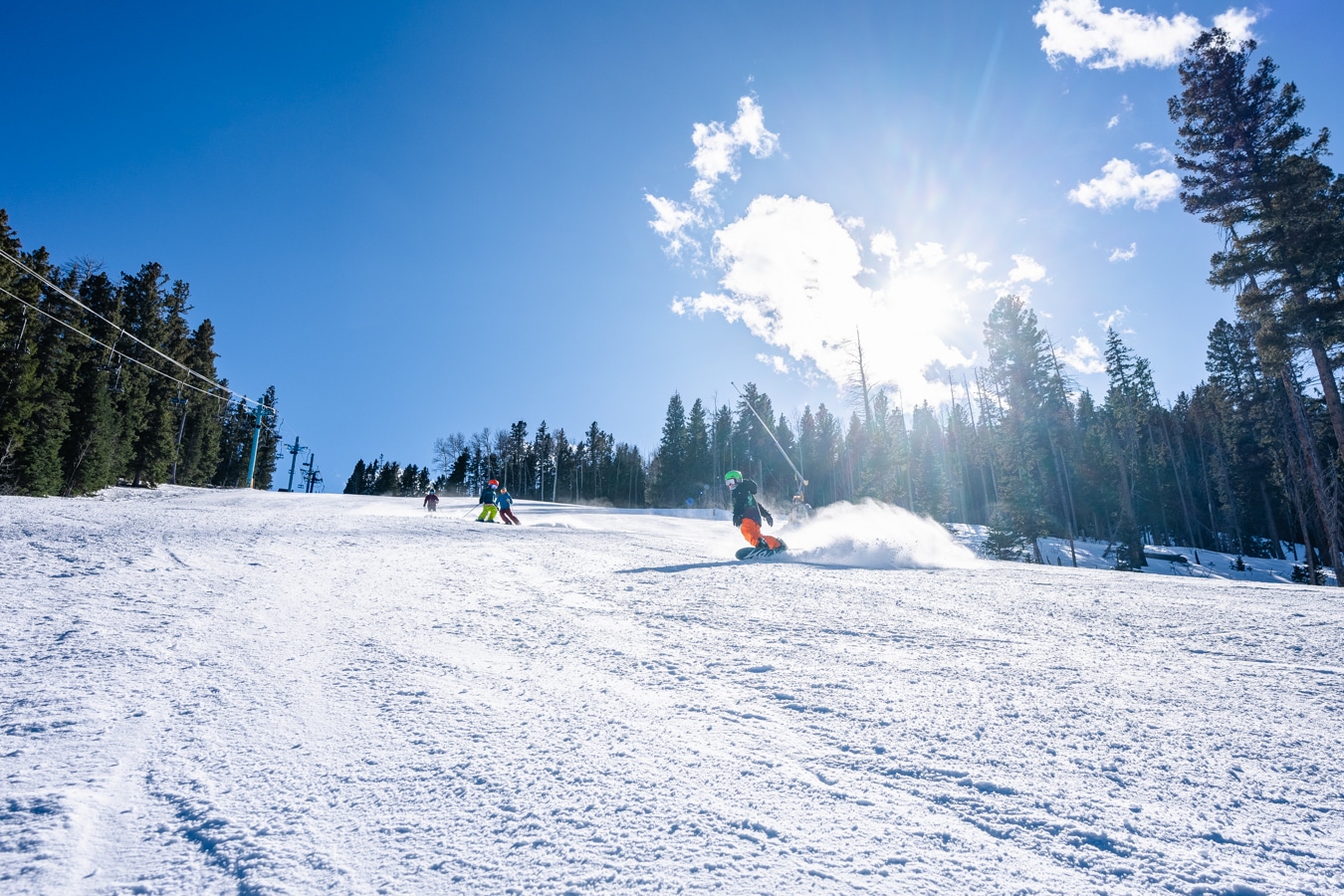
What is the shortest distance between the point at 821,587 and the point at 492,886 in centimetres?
545

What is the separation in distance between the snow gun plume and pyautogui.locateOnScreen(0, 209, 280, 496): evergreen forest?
1246 inches

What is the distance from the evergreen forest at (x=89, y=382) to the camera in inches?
919

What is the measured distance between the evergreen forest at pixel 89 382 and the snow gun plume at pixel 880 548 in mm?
31639

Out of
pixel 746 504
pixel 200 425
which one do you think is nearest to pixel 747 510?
pixel 746 504

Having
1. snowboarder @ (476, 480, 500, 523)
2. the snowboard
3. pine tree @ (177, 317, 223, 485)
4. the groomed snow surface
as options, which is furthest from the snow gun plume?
pine tree @ (177, 317, 223, 485)

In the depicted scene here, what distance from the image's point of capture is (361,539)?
946 cm

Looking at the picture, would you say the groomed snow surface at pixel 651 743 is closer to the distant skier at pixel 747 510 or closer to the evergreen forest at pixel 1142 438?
the distant skier at pixel 747 510

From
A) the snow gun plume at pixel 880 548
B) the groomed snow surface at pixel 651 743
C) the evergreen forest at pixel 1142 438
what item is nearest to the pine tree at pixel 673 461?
the evergreen forest at pixel 1142 438

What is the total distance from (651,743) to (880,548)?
26.5 feet

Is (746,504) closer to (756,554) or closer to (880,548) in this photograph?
(756,554)

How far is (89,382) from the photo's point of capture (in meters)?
27.4

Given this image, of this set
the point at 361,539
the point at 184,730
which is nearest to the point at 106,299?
the point at 361,539

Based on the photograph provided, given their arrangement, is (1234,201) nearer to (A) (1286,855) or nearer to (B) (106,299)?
(A) (1286,855)

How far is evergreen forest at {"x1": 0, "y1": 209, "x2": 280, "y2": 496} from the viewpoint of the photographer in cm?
2334
